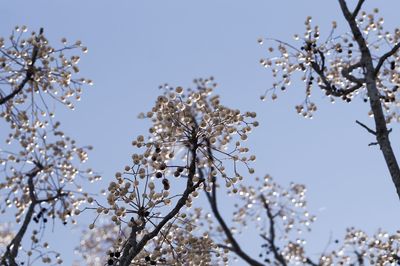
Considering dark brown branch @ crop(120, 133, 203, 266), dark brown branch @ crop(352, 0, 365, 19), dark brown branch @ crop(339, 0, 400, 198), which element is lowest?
dark brown branch @ crop(120, 133, 203, 266)

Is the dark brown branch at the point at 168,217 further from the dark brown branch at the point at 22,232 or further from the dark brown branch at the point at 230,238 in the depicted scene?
the dark brown branch at the point at 230,238

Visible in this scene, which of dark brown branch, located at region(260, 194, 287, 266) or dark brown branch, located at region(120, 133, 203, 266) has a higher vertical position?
dark brown branch, located at region(260, 194, 287, 266)

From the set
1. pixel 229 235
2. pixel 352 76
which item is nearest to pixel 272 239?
pixel 229 235

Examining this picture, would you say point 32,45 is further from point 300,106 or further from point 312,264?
point 312,264

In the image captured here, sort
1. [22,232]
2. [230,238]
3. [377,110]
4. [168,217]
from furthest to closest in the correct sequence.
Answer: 1. [230,238]
2. [22,232]
3. [377,110]
4. [168,217]

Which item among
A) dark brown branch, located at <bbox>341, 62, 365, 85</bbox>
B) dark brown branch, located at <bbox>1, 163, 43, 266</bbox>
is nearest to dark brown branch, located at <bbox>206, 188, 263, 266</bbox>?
dark brown branch, located at <bbox>1, 163, 43, 266</bbox>

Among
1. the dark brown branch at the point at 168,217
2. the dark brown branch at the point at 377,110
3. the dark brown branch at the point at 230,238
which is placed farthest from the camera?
the dark brown branch at the point at 230,238

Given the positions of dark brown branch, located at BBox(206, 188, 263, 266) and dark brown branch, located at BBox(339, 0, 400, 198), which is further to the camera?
dark brown branch, located at BBox(206, 188, 263, 266)

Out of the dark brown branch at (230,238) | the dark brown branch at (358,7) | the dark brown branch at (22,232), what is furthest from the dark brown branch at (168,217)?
the dark brown branch at (230,238)

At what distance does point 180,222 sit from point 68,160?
6.72m

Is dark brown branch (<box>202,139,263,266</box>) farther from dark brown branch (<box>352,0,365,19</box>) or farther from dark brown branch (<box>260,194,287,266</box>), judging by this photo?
dark brown branch (<box>352,0,365,19</box>)

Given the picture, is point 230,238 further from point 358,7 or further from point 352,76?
point 358,7

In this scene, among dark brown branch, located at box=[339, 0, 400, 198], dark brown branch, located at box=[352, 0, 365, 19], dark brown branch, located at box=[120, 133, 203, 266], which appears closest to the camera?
dark brown branch, located at box=[120, 133, 203, 266]

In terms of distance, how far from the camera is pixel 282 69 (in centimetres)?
1202
